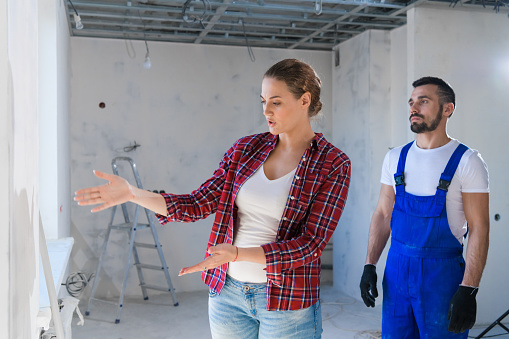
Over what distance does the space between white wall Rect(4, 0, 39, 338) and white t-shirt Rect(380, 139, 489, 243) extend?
1712mm

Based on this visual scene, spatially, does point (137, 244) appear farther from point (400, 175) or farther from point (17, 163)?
point (17, 163)

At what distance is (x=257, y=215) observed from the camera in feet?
5.47

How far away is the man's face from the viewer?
8.02 ft

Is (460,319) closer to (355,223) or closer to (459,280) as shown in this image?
(459,280)

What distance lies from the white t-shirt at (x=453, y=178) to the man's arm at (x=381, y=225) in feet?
0.49

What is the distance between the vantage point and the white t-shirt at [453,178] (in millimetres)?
2248

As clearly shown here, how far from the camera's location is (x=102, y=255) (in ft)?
17.0

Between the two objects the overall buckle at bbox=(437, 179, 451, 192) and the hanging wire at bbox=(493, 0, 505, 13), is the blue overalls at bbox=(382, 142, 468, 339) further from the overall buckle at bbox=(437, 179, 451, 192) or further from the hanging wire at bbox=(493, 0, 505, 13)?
the hanging wire at bbox=(493, 0, 505, 13)

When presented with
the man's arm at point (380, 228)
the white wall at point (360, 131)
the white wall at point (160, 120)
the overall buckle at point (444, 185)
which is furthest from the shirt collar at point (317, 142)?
the white wall at point (160, 120)

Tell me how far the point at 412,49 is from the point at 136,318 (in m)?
3.35

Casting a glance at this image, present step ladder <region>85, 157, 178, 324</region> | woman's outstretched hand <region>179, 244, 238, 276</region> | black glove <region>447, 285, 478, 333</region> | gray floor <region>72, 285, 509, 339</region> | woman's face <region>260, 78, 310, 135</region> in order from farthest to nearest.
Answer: step ladder <region>85, 157, 178, 324</region>
gray floor <region>72, 285, 509, 339</region>
black glove <region>447, 285, 478, 333</region>
woman's face <region>260, 78, 310, 135</region>
woman's outstretched hand <region>179, 244, 238, 276</region>

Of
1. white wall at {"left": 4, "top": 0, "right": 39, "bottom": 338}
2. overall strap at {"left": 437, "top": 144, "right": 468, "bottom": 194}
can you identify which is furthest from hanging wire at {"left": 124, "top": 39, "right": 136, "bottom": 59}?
white wall at {"left": 4, "top": 0, "right": 39, "bottom": 338}

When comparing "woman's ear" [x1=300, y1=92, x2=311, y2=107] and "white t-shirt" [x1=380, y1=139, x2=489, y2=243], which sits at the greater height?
"woman's ear" [x1=300, y1=92, x2=311, y2=107]

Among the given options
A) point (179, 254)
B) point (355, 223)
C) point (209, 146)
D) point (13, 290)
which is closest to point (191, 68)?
point (209, 146)
